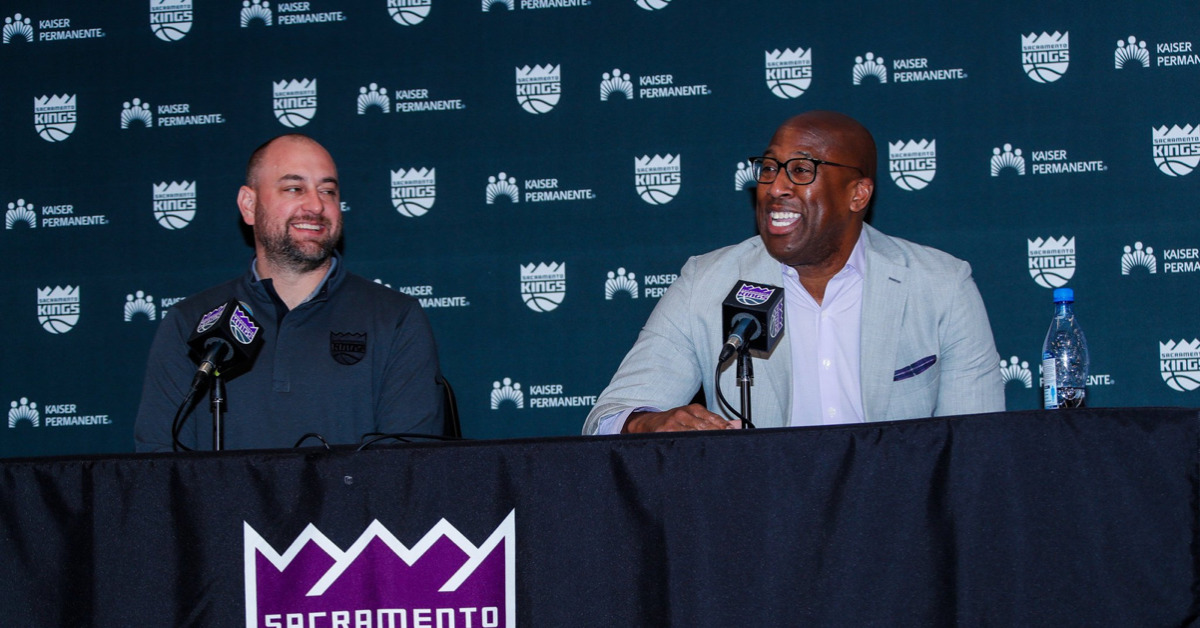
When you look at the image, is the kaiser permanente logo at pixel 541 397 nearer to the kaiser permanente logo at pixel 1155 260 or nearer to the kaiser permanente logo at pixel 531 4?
the kaiser permanente logo at pixel 531 4

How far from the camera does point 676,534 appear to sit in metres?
1.61

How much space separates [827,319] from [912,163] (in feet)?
4.03

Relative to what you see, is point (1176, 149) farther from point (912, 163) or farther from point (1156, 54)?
point (912, 163)

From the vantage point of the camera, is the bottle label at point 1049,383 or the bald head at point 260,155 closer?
the bottle label at point 1049,383

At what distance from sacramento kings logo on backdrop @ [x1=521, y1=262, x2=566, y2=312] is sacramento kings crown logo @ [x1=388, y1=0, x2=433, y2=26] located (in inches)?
40.9

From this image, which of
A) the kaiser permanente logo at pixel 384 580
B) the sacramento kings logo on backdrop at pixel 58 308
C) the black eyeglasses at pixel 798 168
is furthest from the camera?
the sacramento kings logo on backdrop at pixel 58 308

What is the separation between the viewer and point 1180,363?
347cm

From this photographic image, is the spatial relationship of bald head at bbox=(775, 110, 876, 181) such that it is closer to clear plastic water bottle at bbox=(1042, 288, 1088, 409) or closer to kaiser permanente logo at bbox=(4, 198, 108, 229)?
clear plastic water bottle at bbox=(1042, 288, 1088, 409)

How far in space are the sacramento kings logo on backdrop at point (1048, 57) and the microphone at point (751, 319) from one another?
2.19 metres

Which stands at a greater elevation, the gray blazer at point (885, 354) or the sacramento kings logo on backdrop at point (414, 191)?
the sacramento kings logo on backdrop at point (414, 191)

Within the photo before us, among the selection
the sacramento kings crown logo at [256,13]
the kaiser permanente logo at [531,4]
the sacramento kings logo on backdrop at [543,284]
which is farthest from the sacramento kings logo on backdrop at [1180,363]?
the sacramento kings crown logo at [256,13]

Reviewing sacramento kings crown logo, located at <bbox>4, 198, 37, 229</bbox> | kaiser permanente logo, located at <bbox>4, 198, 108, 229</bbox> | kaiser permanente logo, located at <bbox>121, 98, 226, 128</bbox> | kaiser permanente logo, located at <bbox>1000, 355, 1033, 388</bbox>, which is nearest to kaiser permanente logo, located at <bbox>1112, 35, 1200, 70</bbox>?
kaiser permanente logo, located at <bbox>1000, 355, 1033, 388</bbox>

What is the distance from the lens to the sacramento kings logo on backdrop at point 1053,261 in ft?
11.6

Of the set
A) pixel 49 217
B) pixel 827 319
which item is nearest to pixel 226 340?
pixel 827 319
